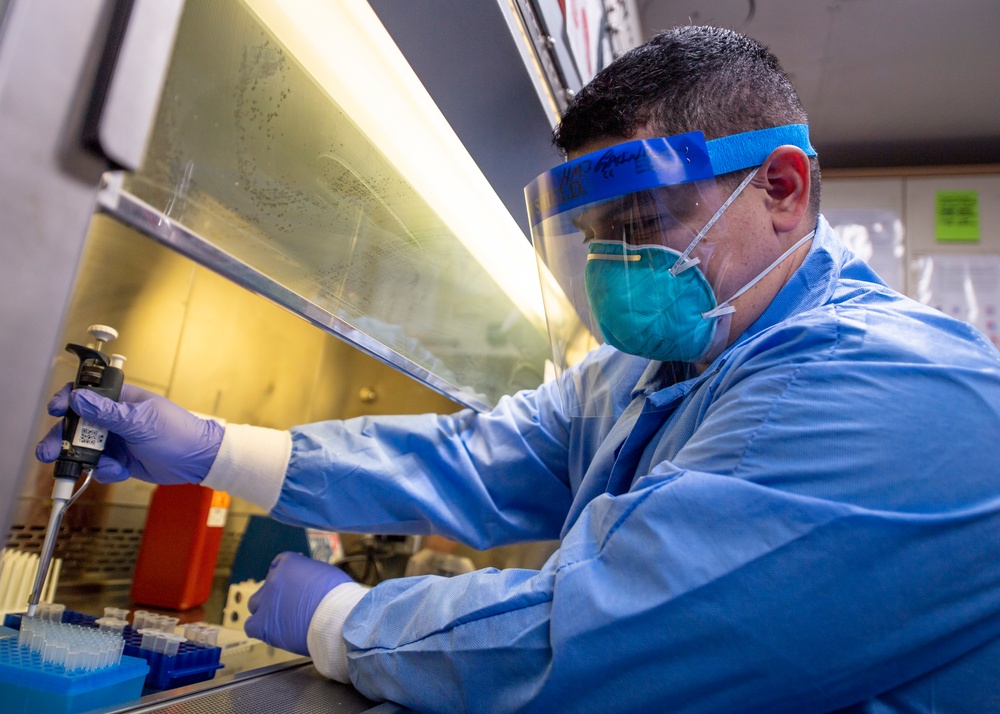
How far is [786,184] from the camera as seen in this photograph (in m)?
1.13

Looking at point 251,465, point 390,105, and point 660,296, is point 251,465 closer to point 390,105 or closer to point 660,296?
point 390,105

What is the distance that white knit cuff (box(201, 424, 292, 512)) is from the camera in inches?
48.5

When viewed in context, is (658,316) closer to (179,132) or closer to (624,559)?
(624,559)

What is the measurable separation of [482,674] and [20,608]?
995 mm

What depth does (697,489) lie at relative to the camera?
0.76 metres

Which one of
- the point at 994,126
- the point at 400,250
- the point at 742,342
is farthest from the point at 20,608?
the point at 994,126

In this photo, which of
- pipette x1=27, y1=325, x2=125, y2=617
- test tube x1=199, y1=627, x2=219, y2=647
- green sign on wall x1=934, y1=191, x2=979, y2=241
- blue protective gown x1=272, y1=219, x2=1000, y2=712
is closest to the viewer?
blue protective gown x1=272, y1=219, x2=1000, y2=712

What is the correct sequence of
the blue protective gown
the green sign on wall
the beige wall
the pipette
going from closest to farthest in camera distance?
the blue protective gown
the pipette
the beige wall
the green sign on wall

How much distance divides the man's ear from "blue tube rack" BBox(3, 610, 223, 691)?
1.17 meters

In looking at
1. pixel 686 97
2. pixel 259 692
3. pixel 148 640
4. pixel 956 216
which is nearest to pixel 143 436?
pixel 148 640

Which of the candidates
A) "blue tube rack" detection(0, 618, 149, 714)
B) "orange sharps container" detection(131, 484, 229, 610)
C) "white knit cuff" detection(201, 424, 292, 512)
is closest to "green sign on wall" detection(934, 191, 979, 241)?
"white knit cuff" detection(201, 424, 292, 512)

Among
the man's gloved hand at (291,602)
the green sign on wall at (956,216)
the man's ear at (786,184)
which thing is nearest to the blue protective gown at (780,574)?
the man's gloved hand at (291,602)

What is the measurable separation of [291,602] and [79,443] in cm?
41

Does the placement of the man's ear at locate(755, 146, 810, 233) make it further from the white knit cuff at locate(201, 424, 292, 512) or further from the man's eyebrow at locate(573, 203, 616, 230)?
the white knit cuff at locate(201, 424, 292, 512)
